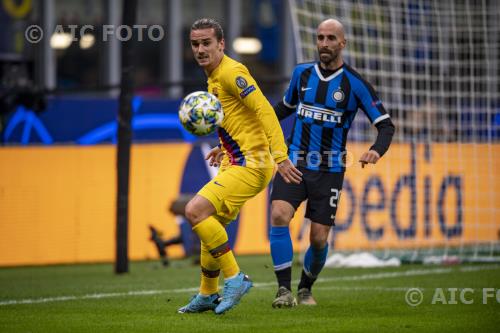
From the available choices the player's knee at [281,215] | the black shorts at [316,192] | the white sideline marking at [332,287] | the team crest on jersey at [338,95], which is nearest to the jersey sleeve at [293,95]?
the team crest on jersey at [338,95]

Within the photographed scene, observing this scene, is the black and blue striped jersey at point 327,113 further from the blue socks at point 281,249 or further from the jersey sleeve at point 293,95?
the blue socks at point 281,249

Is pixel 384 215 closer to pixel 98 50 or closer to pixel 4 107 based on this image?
pixel 4 107

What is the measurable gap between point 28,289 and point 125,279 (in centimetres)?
147

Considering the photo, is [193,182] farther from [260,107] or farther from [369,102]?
[260,107]

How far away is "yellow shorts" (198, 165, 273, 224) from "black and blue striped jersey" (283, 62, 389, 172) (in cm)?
106

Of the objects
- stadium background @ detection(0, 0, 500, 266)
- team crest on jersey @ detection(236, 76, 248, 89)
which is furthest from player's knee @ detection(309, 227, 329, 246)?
stadium background @ detection(0, 0, 500, 266)

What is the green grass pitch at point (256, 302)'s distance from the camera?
7.53 meters

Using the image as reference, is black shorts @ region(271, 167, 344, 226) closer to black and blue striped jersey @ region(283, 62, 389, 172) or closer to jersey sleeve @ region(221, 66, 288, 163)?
black and blue striped jersey @ region(283, 62, 389, 172)

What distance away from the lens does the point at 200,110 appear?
25.3 feet

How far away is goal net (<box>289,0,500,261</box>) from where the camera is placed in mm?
14844

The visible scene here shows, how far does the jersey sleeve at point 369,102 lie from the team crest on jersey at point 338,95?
12 cm

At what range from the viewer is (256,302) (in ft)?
30.1

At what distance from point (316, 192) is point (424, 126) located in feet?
20.8

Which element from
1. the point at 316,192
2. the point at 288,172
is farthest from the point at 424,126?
the point at 288,172
